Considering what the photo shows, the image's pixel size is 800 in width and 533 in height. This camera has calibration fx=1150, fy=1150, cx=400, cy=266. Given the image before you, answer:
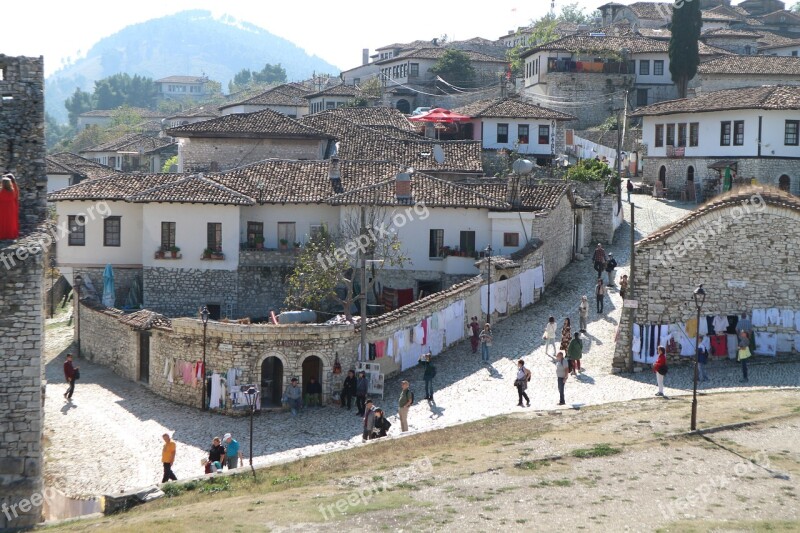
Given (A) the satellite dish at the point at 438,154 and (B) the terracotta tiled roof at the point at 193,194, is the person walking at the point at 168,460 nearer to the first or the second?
(B) the terracotta tiled roof at the point at 193,194

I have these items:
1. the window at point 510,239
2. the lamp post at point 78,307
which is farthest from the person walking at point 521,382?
the lamp post at point 78,307

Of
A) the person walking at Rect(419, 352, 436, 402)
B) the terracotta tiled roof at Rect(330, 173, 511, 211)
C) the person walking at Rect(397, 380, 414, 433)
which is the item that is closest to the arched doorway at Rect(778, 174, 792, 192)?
the terracotta tiled roof at Rect(330, 173, 511, 211)

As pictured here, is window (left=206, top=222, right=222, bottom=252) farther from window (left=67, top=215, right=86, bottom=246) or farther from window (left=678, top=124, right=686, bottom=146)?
window (left=678, top=124, right=686, bottom=146)

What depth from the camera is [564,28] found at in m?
108

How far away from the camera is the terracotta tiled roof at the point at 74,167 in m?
70.2

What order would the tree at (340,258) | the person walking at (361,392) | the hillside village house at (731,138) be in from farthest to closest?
1. the hillside village house at (731,138)
2. the tree at (340,258)
3. the person walking at (361,392)

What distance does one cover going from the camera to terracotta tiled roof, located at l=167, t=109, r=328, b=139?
2109 inches

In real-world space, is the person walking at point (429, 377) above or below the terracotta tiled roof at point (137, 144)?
below

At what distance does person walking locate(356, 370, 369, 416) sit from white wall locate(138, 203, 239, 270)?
13.1 metres

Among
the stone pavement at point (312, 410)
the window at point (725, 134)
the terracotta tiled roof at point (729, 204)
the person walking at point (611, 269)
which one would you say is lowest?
the stone pavement at point (312, 410)

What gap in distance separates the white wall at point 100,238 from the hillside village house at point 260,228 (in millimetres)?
38

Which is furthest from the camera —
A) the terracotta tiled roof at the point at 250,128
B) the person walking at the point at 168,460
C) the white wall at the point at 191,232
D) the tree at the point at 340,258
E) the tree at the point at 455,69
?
the tree at the point at 455,69

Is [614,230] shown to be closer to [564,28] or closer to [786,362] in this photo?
[786,362]

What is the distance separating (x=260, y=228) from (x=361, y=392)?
46.2 feet
